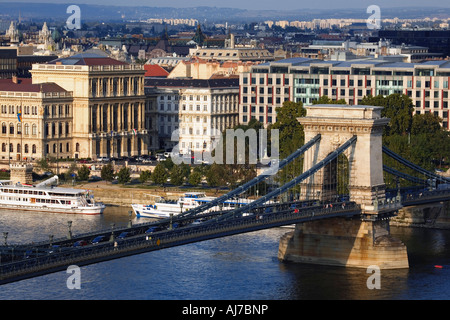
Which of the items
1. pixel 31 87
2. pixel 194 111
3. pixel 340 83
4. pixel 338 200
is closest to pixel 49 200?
pixel 31 87

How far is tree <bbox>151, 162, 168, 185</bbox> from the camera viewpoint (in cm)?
9381

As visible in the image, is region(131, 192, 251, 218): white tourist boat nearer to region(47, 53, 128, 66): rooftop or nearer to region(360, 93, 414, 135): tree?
region(360, 93, 414, 135): tree

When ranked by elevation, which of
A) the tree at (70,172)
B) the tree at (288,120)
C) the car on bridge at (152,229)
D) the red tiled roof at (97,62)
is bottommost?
the tree at (70,172)

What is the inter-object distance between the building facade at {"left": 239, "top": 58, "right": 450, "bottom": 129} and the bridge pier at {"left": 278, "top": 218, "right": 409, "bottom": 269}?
36.2 meters

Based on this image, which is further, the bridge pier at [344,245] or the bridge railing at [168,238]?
the bridge pier at [344,245]

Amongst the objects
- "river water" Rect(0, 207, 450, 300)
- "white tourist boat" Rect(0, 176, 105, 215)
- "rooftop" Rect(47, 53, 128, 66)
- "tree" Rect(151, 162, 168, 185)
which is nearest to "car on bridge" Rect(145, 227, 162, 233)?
"river water" Rect(0, 207, 450, 300)

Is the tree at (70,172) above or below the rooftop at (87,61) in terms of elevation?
below

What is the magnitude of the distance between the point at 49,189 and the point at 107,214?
17.1ft

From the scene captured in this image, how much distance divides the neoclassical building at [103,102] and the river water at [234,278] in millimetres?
30980

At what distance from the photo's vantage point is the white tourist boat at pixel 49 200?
8956 cm

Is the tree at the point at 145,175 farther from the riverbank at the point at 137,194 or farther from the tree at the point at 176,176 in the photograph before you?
the tree at the point at 176,176

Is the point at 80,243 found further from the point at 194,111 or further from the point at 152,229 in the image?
the point at 194,111

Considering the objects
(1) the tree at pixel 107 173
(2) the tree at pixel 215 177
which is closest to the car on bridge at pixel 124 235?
(2) the tree at pixel 215 177
